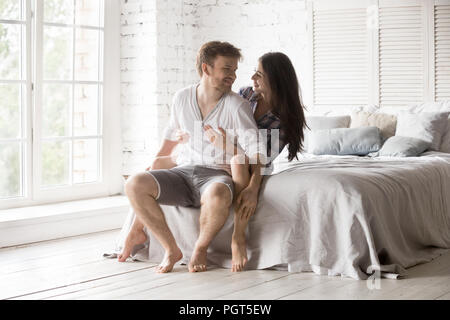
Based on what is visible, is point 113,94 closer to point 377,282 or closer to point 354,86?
point 354,86

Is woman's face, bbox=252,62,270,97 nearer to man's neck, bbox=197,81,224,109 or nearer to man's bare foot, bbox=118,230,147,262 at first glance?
man's neck, bbox=197,81,224,109

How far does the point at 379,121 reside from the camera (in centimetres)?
489

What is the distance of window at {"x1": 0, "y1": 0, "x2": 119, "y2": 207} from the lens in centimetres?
482

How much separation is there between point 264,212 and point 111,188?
8.04 feet

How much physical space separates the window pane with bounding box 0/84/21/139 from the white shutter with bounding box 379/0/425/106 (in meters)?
2.78

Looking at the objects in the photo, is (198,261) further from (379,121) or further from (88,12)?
(88,12)

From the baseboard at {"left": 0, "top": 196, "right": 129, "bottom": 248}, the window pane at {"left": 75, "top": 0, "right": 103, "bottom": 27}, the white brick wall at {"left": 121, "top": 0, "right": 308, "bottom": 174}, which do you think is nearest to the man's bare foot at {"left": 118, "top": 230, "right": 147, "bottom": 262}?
the baseboard at {"left": 0, "top": 196, "right": 129, "bottom": 248}

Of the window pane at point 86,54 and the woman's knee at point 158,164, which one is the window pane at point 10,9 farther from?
the woman's knee at point 158,164

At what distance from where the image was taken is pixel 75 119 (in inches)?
209

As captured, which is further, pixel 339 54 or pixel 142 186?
pixel 339 54

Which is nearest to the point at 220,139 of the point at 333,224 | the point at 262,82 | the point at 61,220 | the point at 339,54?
the point at 262,82

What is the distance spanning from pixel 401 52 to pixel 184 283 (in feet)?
9.73

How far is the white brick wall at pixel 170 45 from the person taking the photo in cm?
555
